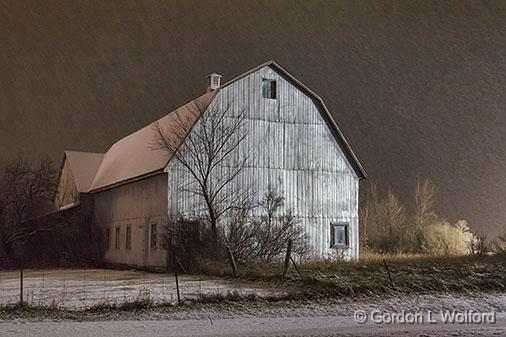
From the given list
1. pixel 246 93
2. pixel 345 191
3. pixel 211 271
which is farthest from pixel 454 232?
pixel 211 271

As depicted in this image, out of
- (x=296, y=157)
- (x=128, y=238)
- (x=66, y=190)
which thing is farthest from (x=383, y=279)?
(x=66, y=190)

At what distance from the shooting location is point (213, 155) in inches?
1131

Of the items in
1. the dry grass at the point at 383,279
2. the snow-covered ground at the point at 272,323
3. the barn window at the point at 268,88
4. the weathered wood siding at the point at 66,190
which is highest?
the barn window at the point at 268,88

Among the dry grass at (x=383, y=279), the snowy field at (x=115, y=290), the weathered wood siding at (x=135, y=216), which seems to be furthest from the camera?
the weathered wood siding at (x=135, y=216)

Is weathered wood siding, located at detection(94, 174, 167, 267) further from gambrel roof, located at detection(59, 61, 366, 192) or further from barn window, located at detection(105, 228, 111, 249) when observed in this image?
gambrel roof, located at detection(59, 61, 366, 192)

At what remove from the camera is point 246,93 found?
29.6m

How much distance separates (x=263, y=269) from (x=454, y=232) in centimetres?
3313

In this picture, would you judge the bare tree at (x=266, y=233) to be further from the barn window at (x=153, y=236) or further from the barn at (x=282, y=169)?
the barn window at (x=153, y=236)

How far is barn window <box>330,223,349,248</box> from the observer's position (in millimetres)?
30312

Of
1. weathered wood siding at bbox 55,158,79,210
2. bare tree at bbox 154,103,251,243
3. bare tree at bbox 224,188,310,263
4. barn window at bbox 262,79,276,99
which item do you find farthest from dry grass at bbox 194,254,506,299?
weathered wood siding at bbox 55,158,79,210

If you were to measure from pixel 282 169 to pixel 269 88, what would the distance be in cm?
361

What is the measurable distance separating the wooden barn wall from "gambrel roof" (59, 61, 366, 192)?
32cm

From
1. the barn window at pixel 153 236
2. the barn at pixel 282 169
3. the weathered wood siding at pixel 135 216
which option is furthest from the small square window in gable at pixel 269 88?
the barn window at pixel 153 236

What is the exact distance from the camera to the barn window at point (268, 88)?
30.1 m
